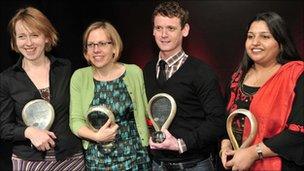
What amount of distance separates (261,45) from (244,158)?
0.58 meters

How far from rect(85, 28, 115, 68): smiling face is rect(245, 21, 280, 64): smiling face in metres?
0.79

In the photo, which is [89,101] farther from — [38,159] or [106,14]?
[106,14]

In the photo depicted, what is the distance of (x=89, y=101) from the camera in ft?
8.23

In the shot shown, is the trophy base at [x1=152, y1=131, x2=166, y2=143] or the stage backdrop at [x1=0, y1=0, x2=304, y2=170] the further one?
the stage backdrop at [x1=0, y1=0, x2=304, y2=170]

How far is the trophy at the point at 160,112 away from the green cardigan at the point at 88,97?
0.14 m

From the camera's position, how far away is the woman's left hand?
2.17 meters

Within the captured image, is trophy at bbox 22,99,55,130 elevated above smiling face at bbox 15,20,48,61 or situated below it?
below

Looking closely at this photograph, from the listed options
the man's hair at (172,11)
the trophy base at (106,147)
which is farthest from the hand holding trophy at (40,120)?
the man's hair at (172,11)

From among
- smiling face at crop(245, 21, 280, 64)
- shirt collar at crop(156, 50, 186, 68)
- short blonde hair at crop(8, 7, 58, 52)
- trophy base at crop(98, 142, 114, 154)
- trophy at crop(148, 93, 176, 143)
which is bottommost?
trophy base at crop(98, 142, 114, 154)

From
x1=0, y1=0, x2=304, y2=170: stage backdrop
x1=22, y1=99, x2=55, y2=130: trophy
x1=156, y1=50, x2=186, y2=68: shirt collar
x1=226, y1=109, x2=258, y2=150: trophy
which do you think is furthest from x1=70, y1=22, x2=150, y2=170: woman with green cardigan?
x1=0, y1=0, x2=304, y2=170: stage backdrop

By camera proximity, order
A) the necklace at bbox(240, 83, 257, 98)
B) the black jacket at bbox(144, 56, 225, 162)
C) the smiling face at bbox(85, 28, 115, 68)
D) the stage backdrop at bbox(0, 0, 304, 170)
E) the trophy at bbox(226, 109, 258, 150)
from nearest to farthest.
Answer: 1. the trophy at bbox(226, 109, 258, 150)
2. the necklace at bbox(240, 83, 257, 98)
3. the black jacket at bbox(144, 56, 225, 162)
4. the smiling face at bbox(85, 28, 115, 68)
5. the stage backdrop at bbox(0, 0, 304, 170)

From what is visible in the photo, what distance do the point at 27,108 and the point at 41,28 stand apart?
1.56 ft

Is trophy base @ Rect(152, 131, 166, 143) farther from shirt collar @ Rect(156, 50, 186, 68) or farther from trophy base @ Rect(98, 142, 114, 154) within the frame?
shirt collar @ Rect(156, 50, 186, 68)

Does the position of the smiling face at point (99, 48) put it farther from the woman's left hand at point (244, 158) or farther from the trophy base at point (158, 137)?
the woman's left hand at point (244, 158)
